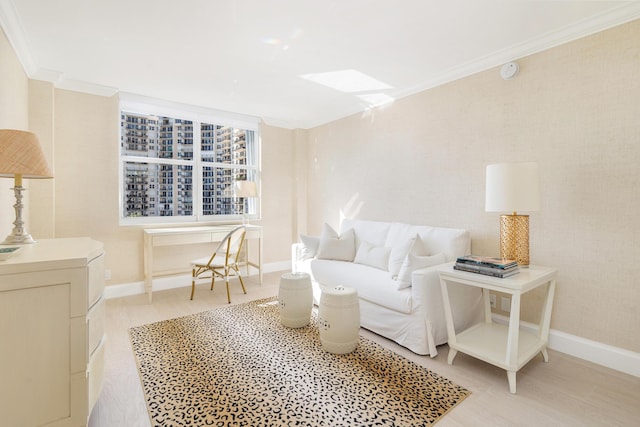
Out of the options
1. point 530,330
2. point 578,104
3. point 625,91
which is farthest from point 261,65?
point 530,330

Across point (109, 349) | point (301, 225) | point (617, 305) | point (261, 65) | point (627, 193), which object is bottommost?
point (109, 349)

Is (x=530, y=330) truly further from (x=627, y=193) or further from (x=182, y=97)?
(x=182, y=97)

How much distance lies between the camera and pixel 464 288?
259 centimetres

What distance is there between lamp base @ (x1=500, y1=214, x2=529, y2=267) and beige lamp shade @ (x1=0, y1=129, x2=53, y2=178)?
309 cm

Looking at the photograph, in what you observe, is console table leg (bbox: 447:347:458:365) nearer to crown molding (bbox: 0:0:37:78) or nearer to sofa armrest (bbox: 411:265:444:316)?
sofa armrest (bbox: 411:265:444:316)

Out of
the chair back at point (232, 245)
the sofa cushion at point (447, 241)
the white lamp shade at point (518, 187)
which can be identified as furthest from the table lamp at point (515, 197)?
the chair back at point (232, 245)

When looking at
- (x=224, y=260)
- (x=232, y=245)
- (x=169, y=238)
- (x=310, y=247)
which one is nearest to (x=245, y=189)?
(x=232, y=245)

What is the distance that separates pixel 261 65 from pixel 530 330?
3351 millimetres

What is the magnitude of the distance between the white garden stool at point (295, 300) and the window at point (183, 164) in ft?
7.18

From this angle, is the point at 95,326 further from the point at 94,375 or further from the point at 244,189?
the point at 244,189

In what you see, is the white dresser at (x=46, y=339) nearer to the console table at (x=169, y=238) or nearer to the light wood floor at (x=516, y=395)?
the light wood floor at (x=516, y=395)

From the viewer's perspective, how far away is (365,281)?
9.30 ft

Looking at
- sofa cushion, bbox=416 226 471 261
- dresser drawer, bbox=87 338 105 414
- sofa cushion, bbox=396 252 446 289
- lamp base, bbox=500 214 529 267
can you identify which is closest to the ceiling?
lamp base, bbox=500 214 529 267

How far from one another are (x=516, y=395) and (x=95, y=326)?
2457mm
